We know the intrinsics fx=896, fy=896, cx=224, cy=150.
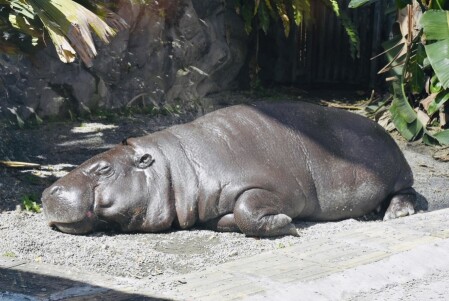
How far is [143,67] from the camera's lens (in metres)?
11.7

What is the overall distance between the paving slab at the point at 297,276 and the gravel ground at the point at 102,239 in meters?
0.22

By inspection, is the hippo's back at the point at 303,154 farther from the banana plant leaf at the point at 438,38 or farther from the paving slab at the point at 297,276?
the banana plant leaf at the point at 438,38

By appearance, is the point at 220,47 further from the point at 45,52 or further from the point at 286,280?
the point at 286,280

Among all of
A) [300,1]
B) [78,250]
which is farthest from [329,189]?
[300,1]

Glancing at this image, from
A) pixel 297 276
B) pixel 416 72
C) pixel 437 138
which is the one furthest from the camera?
pixel 416 72

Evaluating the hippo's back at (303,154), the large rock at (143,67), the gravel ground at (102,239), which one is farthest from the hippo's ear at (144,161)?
the large rock at (143,67)

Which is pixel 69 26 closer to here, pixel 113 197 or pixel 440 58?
pixel 113 197

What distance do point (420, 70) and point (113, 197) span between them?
5.23m

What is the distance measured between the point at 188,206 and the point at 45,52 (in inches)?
166

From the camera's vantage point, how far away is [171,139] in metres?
7.25

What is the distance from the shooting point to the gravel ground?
6027 millimetres

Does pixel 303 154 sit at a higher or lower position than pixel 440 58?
lower

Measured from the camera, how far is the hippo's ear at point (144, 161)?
700cm

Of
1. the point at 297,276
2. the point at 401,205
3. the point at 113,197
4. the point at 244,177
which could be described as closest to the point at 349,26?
the point at 401,205
